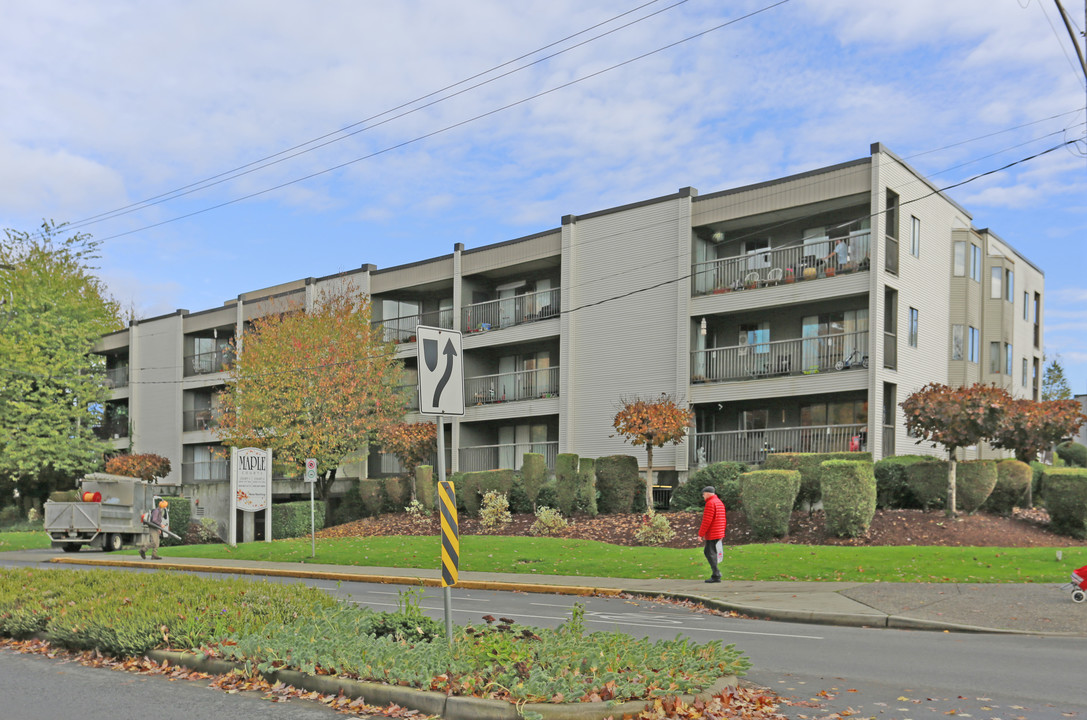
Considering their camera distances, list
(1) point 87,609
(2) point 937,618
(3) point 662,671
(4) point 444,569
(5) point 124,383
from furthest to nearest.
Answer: (5) point 124,383, (2) point 937,618, (1) point 87,609, (4) point 444,569, (3) point 662,671

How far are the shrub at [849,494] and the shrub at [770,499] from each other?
102 centimetres

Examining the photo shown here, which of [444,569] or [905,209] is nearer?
[444,569]

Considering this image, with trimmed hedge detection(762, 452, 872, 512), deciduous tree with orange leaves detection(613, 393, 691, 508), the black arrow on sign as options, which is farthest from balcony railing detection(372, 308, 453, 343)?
the black arrow on sign

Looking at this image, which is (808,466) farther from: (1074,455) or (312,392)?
(1074,455)

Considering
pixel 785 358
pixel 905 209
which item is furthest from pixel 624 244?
pixel 905 209

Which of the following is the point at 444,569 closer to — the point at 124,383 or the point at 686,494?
the point at 686,494

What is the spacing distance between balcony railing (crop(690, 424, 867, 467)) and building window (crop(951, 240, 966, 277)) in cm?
921

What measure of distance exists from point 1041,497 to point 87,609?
25754 mm

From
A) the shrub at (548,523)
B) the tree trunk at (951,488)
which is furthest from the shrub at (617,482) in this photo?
the tree trunk at (951,488)

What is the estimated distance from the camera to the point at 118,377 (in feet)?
189

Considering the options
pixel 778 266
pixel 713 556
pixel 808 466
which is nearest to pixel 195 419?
pixel 778 266

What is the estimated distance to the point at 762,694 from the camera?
7.90 meters

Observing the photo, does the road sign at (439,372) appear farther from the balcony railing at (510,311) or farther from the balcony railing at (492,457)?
the balcony railing at (492,457)

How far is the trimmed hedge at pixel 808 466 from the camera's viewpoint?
24.3 m
